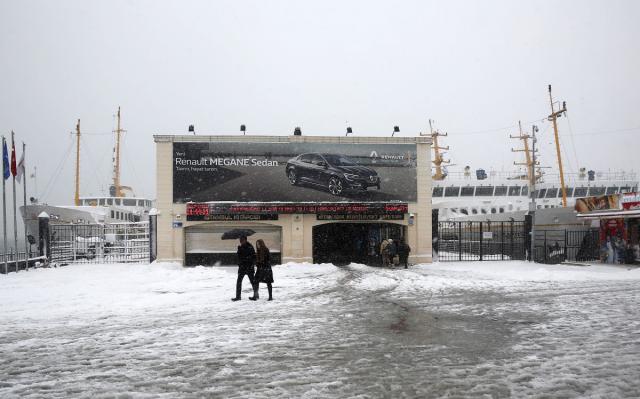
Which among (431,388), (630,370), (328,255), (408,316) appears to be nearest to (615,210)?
(328,255)

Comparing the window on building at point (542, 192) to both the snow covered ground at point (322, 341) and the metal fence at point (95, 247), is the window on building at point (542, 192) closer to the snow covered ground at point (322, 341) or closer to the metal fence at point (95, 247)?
the snow covered ground at point (322, 341)

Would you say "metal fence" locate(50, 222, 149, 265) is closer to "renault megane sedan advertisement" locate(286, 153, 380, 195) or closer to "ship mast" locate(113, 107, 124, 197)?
"renault megane sedan advertisement" locate(286, 153, 380, 195)

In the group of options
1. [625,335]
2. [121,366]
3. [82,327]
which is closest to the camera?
[121,366]

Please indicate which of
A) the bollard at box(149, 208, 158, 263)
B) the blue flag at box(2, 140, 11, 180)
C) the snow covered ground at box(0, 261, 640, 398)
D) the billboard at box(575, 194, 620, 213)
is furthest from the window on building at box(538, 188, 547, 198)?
the blue flag at box(2, 140, 11, 180)

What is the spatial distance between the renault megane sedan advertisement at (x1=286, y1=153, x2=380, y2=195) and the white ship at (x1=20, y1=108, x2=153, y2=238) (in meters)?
14.6

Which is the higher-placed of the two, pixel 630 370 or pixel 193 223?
pixel 193 223

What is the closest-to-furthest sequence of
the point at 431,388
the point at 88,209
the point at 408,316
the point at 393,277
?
the point at 431,388 < the point at 408,316 < the point at 393,277 < the point at 88,209

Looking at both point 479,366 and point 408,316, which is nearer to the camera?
point 479,366

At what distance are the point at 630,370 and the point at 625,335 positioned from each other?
8.95ft

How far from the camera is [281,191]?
2852cm

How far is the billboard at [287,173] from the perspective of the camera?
1113 inches

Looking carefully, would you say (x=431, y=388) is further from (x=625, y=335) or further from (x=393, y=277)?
(x=393, y=277)

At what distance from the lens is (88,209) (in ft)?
147

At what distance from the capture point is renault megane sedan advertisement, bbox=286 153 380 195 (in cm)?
2870
